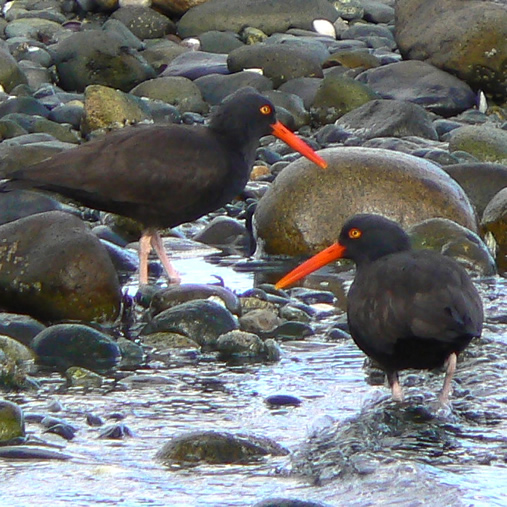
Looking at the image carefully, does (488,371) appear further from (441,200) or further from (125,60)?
(125,60)

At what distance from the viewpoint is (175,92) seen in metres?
11.8

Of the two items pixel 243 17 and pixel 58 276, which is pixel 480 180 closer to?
pixel 58 276

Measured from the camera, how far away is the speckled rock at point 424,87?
11.7 meters

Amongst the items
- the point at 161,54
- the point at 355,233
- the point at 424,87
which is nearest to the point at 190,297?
the point at 355,233

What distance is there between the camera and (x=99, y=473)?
3.54 metres

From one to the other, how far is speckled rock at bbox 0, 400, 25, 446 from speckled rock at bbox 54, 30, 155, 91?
8676mm

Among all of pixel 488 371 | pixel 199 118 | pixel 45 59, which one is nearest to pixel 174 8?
pixel 45 59

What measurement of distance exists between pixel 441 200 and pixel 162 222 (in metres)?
1.65

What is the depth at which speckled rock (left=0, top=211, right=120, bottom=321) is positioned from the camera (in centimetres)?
539

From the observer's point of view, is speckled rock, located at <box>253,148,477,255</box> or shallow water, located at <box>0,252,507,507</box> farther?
speckled rock, located at <box>253,148,477,255</box>

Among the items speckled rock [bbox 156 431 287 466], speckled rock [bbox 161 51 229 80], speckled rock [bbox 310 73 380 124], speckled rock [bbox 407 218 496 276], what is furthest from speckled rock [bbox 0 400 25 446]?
speckled rock [bbox 161 51 229 80]

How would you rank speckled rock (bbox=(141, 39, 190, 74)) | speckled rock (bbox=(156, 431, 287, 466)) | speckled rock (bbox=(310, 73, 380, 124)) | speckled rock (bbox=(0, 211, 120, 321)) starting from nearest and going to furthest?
speckled rock (bbox=(156, 431, 287, 466)) < speckled rock (bbox=(0, 211, 120, 321)) < speckled rock (bbox=(310, 73, 380, 124)) < speckled rock (bbox=(141, 39, 190, 74))

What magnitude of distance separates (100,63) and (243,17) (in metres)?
3.61

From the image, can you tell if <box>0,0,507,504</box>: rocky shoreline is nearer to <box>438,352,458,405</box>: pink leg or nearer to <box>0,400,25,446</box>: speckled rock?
<box>0,400,25,446</box>: speckled rock
